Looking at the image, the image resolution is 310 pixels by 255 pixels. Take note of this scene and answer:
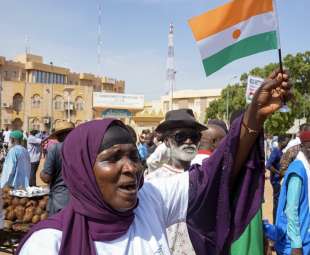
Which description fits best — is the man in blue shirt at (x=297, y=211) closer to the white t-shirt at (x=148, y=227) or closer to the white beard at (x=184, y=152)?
the white beard at (x=184, y=152)

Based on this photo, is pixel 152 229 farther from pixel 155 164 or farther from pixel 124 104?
pixel 124 104

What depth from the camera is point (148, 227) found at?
6.02 ft

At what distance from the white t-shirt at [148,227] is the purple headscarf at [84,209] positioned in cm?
3

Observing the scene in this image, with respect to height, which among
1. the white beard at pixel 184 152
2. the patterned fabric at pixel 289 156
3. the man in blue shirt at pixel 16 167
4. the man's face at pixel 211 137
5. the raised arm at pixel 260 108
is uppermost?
the raised arm at pixel 260 108

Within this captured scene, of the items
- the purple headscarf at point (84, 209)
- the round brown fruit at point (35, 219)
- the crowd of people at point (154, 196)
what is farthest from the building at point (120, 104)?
the purple headscarf at point (84, 209)

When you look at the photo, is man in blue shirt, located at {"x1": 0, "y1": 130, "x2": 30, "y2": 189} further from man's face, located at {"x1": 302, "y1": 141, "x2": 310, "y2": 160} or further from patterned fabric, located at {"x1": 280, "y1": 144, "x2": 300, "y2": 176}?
man's face, located at {"x1": 302, "y1": 141, "x2": 310, "y2": 160}

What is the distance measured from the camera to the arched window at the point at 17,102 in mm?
50594

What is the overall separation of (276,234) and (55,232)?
2.38 m

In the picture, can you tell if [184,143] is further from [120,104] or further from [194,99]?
[194,99]

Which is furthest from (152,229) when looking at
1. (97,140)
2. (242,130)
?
(242,130)

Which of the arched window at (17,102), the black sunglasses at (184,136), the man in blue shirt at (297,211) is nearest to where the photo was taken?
the man in blue shirt at (297,211)

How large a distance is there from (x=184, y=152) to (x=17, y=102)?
50010mm

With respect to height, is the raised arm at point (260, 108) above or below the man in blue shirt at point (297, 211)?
above

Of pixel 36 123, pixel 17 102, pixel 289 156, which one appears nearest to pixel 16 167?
pixel 289 156
